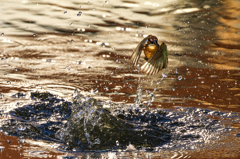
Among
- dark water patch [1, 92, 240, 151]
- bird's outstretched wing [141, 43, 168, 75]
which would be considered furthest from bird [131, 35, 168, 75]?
dark water patch [1, 92, 240, 151]

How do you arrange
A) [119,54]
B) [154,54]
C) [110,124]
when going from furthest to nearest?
[119,54], [110,124], [154,54]

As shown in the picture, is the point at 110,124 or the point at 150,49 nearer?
the point at 150,49

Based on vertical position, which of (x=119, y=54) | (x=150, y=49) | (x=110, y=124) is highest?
(x=150, y=49)

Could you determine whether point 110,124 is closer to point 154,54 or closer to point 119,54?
point 154,54

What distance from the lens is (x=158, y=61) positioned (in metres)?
2.55

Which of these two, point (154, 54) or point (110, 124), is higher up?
point (154, 54)

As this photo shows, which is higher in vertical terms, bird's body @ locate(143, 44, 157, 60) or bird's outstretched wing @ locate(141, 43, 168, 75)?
bird's body @ locate(143, 44, 157, 60)

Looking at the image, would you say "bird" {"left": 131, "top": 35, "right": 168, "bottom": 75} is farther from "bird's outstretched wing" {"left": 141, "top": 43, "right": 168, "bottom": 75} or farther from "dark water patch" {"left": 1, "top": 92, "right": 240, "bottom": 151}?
"dark water patch" {"left": 1, "top": 92, "right": 240, "bottom": 151}

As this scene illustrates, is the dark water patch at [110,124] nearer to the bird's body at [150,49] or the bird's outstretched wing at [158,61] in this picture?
the bird's outstretched wing at [158,61]

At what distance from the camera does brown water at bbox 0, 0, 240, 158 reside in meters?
3.26

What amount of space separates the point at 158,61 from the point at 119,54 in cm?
208

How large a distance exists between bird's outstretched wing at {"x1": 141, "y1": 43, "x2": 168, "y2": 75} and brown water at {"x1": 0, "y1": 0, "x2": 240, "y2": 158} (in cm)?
65

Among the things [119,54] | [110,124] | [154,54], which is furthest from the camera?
[119,54]

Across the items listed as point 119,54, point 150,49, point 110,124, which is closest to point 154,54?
point 150,49
